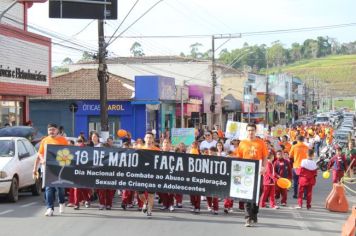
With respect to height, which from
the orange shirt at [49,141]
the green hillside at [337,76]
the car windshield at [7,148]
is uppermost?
the green hillside at [337,76]

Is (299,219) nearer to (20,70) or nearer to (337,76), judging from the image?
(20,70)

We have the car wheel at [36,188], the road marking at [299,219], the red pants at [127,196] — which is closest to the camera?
the road marking at [299,219]

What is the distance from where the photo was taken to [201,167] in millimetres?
13195

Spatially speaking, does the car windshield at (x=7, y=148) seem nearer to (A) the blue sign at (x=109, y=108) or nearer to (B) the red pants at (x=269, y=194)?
(B) the red pants at (x=269, y=194)

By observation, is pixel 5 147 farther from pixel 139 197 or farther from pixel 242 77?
pixel 242 77

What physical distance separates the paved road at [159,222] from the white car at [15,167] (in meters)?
0.43

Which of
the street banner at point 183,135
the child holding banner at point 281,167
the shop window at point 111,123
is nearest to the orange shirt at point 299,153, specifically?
the child holding banner at point 281,167

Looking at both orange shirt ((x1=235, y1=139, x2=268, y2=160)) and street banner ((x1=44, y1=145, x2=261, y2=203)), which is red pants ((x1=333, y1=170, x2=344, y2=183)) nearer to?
street banner ((x1=44, y1=145, x2=261, y2=203))

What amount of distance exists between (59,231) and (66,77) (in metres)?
32.0

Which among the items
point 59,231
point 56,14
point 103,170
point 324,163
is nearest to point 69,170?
point 103,170

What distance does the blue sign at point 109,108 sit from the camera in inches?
1593

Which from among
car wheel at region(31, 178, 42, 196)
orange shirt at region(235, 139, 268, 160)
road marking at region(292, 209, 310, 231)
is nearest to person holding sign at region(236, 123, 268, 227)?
orange shirt at region(235, 139, 268, 160)

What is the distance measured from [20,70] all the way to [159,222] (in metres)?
17.8

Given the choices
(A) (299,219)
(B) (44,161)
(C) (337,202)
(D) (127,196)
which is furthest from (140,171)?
(C) (337,202)
